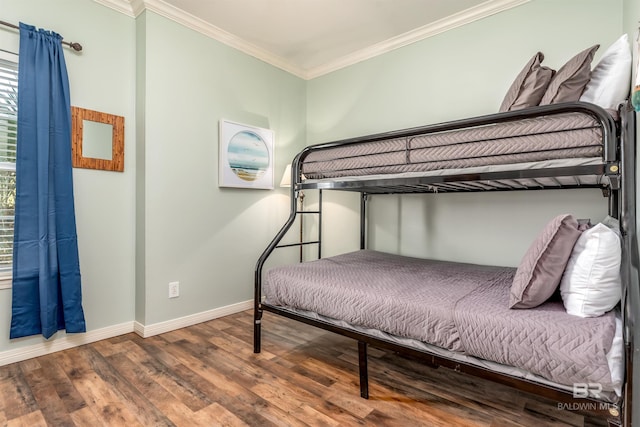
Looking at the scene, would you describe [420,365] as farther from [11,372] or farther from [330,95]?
[330,95]

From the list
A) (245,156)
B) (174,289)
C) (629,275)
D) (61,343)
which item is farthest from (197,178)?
(629,275)

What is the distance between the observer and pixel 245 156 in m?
2.99

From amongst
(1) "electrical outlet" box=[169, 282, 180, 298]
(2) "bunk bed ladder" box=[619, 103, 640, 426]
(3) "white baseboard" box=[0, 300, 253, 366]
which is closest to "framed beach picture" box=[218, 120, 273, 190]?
(1) "electrical outlet" box=[169, 282, 180, 298]

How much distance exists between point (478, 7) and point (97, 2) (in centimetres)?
271

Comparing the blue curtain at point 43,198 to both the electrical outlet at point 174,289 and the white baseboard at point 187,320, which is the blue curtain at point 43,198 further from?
the electrical outlet at point 174,289

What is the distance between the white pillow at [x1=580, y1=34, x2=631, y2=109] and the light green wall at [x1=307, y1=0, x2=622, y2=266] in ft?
2.22

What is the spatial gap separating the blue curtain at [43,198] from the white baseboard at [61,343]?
12cm

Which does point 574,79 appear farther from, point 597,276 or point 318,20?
point 318,20

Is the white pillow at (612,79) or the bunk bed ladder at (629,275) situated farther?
the white pillow at (612,79)

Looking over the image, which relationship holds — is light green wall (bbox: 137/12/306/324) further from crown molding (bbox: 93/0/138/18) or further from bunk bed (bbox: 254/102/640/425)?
bunk bed (bbox: 254/102/640/425)

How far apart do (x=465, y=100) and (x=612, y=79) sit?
110 centimetres

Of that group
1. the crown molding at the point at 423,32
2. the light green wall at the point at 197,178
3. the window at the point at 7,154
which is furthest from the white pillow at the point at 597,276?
the window at the point at 7,154

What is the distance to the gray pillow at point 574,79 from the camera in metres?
1.53

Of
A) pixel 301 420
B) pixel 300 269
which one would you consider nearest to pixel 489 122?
pixel 300 269
